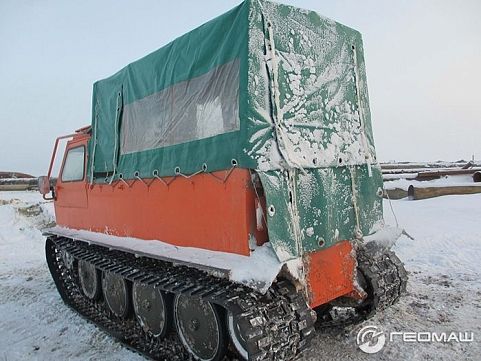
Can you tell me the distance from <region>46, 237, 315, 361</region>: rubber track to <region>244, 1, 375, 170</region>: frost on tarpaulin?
1147 mm

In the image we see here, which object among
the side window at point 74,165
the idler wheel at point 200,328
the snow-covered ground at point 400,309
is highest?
the side window at point 74,165

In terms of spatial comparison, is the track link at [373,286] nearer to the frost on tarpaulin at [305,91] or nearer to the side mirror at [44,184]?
the frost on tarpaulin at [305,91]

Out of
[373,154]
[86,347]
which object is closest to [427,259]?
[373,154]

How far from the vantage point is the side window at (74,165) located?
21.1 feet

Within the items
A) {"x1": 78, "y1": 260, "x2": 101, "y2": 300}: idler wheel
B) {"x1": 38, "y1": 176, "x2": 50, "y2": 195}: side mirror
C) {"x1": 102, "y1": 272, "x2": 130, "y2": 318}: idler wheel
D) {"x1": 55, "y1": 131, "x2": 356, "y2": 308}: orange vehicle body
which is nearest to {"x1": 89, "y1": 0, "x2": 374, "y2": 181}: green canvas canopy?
{"x1": 55, "y1": 131, "x2": 356, "y2": 308}: orange vehicle body

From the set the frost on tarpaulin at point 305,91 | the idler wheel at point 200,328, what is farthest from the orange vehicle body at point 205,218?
the idler wheel at point 200,328

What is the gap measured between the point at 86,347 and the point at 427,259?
6.01 m

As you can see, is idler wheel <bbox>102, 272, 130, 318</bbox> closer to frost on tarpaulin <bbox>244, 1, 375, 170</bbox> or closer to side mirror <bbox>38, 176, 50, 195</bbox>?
side mirror <bbox>38, 176, 50, 195</bbox>

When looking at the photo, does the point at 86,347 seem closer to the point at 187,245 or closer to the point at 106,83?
the point at 187,245

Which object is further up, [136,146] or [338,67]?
[338,67]

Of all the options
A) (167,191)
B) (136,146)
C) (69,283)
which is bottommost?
(69,283)

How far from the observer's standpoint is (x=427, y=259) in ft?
24.8

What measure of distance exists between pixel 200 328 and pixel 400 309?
9.15 feet

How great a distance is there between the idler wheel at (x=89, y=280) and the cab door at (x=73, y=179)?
0.97m
